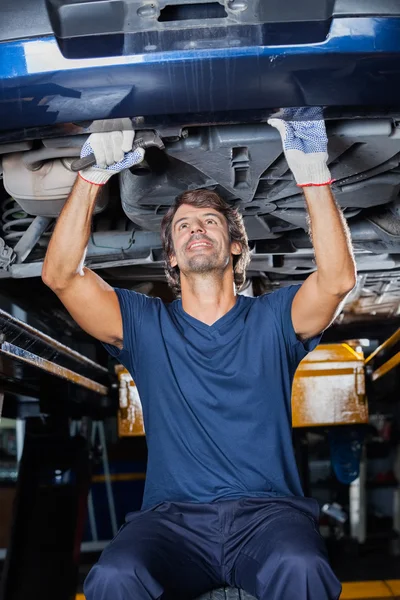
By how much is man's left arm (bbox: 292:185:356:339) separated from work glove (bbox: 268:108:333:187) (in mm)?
39

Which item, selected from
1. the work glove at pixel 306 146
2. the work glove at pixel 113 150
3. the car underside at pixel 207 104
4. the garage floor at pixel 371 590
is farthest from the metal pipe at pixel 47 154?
the garage floor at pixel 371 590

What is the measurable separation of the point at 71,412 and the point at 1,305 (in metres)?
0.62

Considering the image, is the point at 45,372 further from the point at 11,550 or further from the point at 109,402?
the point at 109,402

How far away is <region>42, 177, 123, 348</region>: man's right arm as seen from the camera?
1.75m

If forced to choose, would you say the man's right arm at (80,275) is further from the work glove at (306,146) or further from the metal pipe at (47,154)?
the work glove at (306,146)

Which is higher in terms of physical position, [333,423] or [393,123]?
[393,123]

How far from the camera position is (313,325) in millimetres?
1865

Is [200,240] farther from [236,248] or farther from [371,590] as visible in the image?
[371,590]

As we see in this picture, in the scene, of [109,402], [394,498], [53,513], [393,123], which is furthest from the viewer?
[394,498]

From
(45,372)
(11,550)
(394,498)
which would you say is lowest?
(394,498)

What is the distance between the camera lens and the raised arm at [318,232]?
1.57 m

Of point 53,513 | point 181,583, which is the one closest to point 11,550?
point 53,513

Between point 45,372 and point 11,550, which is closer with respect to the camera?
point 45,372

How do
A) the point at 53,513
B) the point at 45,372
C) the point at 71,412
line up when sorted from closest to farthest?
the point at 45,372
the point at 53,513
the point at 71,412
